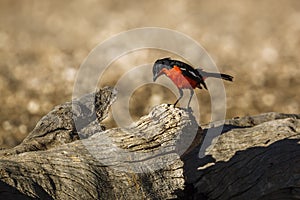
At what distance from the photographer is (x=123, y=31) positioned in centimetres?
1980

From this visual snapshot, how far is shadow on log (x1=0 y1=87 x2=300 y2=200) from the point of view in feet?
28.3

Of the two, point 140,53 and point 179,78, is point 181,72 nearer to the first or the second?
point 179,78

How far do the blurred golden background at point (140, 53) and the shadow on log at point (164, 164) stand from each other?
5.72 m

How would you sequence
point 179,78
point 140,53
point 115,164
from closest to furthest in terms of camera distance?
point 115,164 < point 179,78 < point 140,53

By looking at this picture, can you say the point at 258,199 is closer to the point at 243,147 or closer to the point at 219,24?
the point at 243,147

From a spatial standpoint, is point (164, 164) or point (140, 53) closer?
point (164, 164)

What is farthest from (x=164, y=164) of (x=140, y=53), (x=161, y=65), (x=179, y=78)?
(x=140, y=53)

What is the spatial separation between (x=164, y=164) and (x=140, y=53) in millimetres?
9921

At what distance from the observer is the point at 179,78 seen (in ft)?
30.9

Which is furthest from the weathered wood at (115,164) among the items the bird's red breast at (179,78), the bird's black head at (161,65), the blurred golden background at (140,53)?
the blurred golden background at (140,53)

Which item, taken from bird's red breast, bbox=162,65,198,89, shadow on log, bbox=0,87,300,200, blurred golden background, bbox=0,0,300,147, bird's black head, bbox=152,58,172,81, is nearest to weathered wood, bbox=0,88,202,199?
shadow on log, bbox=0,87,300,200

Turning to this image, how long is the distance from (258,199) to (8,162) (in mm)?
4082

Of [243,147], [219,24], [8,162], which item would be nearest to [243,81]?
[219,24]

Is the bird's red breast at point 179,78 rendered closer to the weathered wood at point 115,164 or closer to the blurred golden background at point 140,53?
the weathered wood at point 115,164
